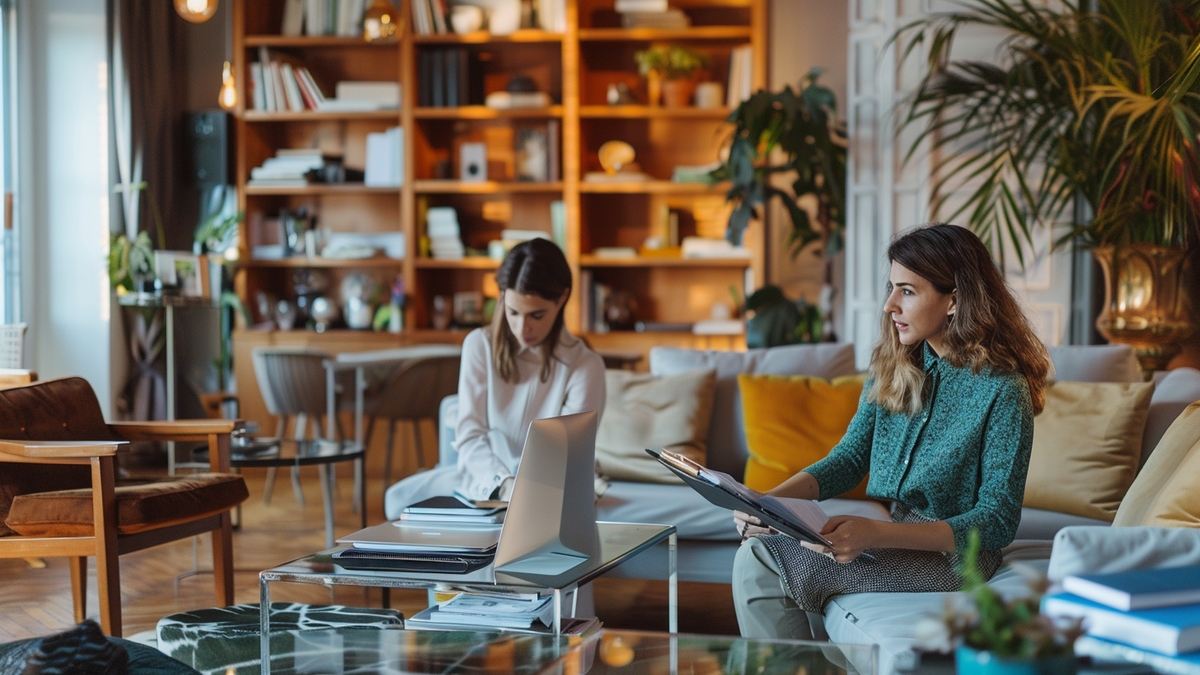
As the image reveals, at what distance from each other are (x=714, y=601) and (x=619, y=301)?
2427 millimetres

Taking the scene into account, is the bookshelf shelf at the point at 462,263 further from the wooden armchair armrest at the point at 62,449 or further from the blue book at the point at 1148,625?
the blue book at the point at 1148,625

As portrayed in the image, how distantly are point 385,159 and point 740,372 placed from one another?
307 centimetres

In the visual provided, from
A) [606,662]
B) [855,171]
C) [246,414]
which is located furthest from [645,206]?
[606,662]

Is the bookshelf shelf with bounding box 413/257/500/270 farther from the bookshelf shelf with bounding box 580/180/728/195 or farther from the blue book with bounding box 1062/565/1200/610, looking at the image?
the blue book with bounding box 1062/565/1200/610

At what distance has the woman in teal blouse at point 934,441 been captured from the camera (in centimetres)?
184

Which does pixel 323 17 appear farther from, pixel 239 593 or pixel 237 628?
pixel 237 628

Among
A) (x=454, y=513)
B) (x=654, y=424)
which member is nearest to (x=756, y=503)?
(x=454, y=513)

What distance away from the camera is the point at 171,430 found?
123 inches

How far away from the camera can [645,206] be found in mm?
5832

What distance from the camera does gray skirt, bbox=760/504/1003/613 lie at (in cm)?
193

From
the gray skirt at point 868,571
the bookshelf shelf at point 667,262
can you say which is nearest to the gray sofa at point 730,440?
the gray skirt at point 868,571

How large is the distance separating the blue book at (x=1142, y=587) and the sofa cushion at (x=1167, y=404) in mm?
1565

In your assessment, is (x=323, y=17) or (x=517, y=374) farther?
(x=323, y=17)

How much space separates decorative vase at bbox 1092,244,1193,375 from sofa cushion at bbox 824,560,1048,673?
6.03 ft
